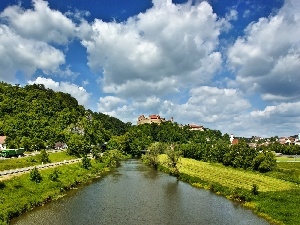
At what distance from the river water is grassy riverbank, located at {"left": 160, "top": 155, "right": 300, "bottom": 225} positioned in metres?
2.33

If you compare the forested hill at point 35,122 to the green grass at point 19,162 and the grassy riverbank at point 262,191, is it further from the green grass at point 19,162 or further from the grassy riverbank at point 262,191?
the grassy riverbank at point 262,191

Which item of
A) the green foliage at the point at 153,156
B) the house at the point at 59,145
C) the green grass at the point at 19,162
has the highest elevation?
the house at the point at 59,145

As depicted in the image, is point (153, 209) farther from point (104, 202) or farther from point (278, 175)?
point (278, 175)

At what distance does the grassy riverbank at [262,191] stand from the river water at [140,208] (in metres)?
2.33

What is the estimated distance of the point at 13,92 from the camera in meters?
179

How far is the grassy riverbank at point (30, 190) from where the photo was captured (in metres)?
49.2

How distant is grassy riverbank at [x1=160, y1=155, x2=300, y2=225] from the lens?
52022 millimetres

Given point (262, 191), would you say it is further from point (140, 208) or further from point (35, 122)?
point (35, 122)

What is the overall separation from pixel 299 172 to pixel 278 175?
9537 millimetres

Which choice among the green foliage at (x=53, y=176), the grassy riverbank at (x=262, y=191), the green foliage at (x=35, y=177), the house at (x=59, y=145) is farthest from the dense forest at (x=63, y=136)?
the green foliage at (x=35, y=177)

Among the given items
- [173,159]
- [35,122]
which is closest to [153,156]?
[173,159]

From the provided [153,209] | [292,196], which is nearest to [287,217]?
[292,196]

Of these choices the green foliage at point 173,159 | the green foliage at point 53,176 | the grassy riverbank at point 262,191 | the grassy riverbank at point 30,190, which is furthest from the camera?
the green foliage at point 173,159

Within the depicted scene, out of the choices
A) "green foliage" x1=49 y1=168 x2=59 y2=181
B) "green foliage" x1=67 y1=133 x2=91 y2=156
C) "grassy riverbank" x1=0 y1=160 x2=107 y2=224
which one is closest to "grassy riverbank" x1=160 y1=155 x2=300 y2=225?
"grassy riverbank" x1=0 y1=160 x2=107 y2=224
